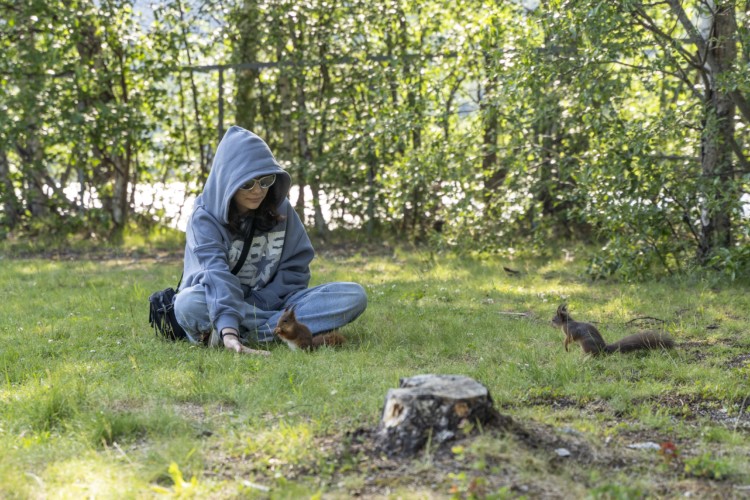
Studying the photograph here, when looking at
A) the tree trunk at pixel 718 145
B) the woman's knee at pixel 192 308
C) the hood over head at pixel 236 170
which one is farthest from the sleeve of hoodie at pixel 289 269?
the tree trunk at pixel 718 145

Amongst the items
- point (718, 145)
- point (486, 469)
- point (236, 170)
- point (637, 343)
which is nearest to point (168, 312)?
point (236, 170)

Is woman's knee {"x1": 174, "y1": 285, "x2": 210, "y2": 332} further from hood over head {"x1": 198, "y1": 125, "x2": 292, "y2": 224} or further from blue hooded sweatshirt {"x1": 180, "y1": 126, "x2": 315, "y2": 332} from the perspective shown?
hood over head {"x1": 198, "y1": 125, "x2": 292, "y2": 224}

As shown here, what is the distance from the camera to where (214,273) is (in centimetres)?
572

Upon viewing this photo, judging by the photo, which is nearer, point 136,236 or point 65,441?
point 65,441

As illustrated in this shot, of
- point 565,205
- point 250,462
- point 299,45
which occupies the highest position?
point 299,45

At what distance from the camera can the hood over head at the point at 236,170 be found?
19.1 feet

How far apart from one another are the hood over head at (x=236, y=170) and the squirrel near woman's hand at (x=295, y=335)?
848mm

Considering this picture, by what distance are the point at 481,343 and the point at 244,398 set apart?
201cm

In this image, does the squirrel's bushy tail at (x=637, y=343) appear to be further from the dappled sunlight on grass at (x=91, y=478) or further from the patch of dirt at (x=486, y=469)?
the dappled sunlight on grass at (x=91, y=478)

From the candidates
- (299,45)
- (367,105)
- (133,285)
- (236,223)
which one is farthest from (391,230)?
(236,223)

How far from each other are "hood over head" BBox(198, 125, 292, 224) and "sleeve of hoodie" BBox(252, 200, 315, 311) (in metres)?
0.27

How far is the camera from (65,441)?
12.7 ft

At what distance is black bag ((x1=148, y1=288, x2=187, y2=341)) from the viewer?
605 cm

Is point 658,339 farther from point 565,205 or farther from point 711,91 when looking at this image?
point 565,205
